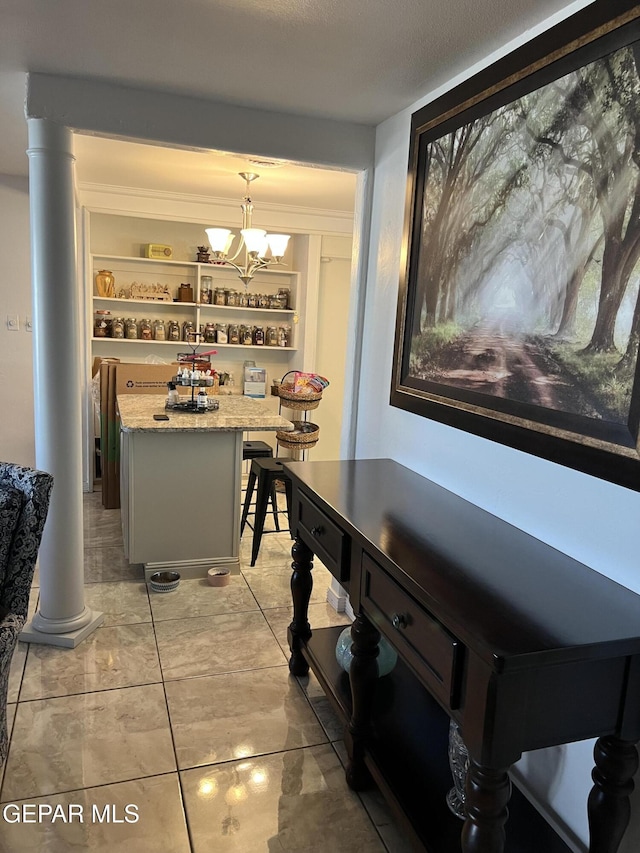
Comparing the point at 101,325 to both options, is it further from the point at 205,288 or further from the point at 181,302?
the point at 205,288

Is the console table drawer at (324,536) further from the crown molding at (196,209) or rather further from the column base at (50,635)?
the crown molding at (196,209)

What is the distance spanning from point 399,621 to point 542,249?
1027 mm

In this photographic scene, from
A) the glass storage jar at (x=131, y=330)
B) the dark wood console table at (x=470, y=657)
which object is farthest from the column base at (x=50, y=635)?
the glass storage jar at (x=131, y=330)

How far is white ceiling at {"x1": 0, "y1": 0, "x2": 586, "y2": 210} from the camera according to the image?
1762 mm

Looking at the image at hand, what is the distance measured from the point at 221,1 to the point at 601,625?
72.2 inches

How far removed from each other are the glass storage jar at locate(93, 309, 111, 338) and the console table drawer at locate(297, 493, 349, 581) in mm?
3447

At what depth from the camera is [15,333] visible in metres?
4.66

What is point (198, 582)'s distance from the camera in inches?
135

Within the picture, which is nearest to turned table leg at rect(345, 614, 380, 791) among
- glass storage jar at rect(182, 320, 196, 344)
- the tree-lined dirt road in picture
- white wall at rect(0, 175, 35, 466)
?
the tree-lined dirt road in picture

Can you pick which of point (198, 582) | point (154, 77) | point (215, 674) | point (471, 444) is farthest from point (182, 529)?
point (154, 77)

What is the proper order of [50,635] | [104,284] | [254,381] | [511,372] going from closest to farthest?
[511,372]
[50,635]
[104,284]
[254,381]

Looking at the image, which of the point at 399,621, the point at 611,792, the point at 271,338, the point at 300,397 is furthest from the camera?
the point at 271,338

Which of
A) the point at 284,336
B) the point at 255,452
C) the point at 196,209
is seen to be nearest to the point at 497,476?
the point at 255,452

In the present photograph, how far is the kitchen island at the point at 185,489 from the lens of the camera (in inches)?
128
